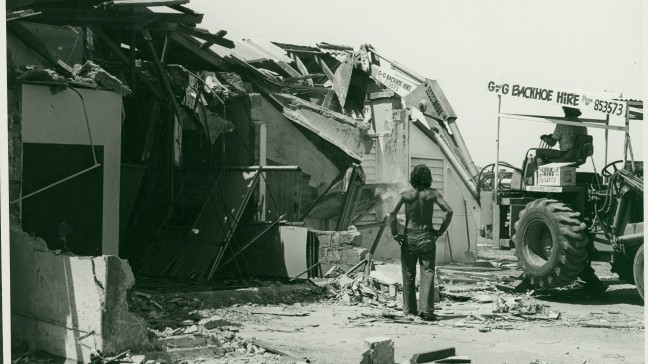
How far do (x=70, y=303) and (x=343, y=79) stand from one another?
10537 millimetres

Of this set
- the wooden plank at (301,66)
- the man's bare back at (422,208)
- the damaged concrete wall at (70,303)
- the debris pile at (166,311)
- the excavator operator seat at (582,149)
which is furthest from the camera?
the wooden plank at (301,66)

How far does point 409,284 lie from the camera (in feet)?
34.8

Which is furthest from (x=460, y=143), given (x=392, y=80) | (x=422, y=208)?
(x=422, y=208)

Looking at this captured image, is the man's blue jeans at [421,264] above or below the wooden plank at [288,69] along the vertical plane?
below

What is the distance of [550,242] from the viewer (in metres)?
12.7

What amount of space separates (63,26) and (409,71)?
6.82 metres

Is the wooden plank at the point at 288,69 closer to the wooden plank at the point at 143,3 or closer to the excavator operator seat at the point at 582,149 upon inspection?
the excavator operator seat at the point at 582,149

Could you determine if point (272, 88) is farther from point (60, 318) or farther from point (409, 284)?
point (60, 318)

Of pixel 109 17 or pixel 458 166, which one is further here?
pixel 458 166

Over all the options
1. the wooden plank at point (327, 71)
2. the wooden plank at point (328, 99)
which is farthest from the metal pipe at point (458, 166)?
the wooden plank at point (327, 71)

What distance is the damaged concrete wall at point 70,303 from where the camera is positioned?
735 cm

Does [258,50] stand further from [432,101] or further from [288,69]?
[432,101]

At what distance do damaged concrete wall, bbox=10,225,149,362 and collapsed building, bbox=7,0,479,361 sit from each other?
0.02m

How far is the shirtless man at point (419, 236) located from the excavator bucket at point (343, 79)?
6.75 m
